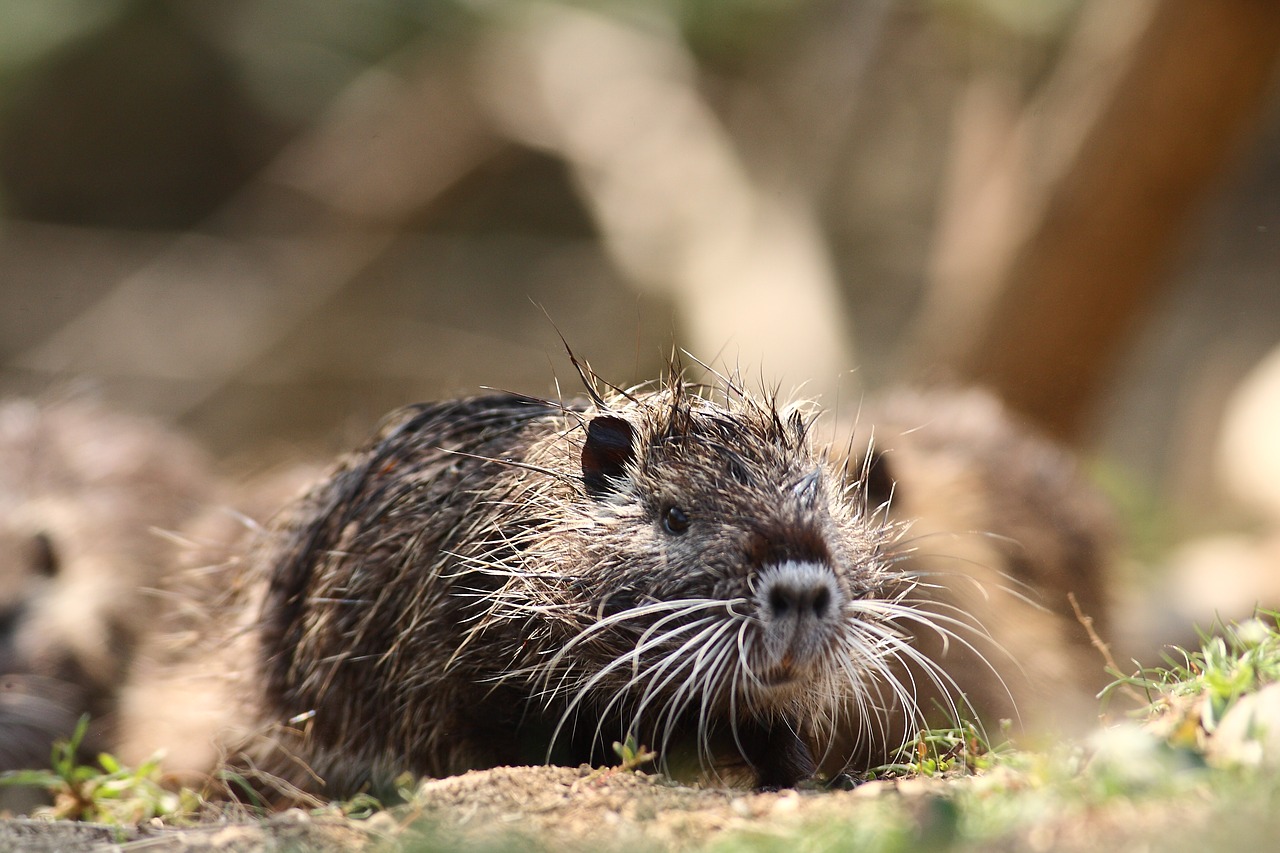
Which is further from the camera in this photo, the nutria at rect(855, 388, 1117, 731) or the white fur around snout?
the nutria at rect(855, 388, 1117, 731)

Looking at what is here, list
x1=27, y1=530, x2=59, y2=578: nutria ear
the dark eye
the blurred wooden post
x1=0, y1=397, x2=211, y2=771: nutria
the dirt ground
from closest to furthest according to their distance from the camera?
the dirt ground < the dark eye < x1=0, y1=397, x2=211, y2=771: nutria < x1=27, y1=530, x2=59, y2=578: nutria ear < the blurred wooden post

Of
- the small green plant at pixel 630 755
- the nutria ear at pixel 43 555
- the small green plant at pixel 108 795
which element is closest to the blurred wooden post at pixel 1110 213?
the nutria ear at pixel 43 555

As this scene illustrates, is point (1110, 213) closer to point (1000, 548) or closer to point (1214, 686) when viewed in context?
point (1000, 548)

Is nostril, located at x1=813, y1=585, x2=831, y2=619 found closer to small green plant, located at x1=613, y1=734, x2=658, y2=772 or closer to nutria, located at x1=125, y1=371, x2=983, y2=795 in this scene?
nutria, located at x1=125, y1=371, x2=983, y2=795

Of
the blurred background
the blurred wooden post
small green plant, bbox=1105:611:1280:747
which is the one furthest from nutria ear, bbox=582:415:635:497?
the blurred wooden post

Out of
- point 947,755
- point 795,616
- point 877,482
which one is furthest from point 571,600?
point 877,482

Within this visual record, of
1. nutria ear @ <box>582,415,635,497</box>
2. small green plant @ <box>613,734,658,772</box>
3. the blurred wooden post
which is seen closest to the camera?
small green plant @ <box>613,734,658,772</box>
